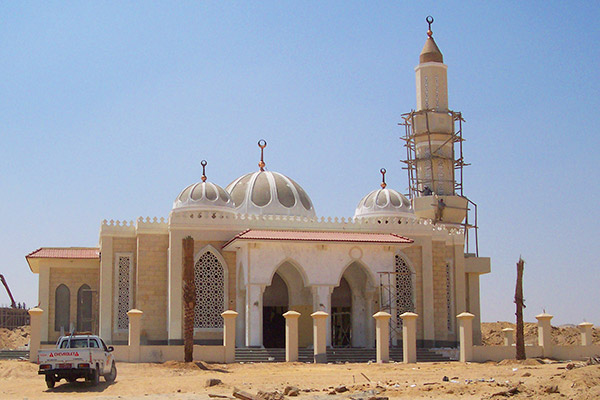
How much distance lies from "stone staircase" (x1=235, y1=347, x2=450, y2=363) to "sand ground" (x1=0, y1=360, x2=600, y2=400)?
2065mm

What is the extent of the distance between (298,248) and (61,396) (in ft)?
43.7

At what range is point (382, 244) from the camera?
3042 cm

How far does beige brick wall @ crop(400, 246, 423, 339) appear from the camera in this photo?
106ft

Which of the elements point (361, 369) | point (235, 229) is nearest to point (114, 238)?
point (235, 229)

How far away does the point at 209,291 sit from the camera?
3062 cm

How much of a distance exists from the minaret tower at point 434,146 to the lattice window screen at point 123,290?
12.9m

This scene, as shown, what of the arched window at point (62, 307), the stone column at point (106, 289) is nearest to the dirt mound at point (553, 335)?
the stone column at point (106, 289)

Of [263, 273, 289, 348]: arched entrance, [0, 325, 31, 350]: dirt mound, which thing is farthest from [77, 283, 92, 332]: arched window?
[0, 325, 31, 350]: dirt mound

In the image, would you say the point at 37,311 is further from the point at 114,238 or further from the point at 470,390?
the point at 470,390

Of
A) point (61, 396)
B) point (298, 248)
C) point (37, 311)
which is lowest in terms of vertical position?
point (61, 396)

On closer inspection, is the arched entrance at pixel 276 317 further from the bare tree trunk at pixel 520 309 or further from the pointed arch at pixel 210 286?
the bare tree trunk at pixel 520 309

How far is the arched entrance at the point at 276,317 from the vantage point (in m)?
32.7

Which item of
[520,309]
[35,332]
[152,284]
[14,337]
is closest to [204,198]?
[152,284]

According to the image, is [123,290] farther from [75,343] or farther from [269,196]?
[75,343]
